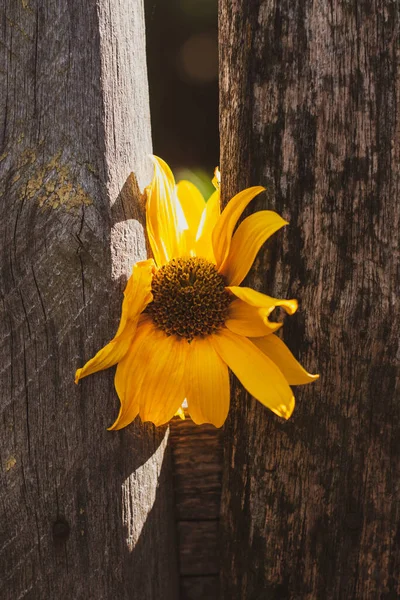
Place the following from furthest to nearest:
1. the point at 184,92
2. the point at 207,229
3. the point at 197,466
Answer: the point at 184,92 → the point at 197,466 → the point at 207,229

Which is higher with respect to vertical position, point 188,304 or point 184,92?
point 184,92

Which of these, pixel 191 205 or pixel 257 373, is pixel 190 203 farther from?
pixel 257 373

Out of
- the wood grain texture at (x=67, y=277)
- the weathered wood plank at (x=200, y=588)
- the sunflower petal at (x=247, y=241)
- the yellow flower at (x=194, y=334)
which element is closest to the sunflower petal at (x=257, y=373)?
the yellow flower at (x=194, y=334)

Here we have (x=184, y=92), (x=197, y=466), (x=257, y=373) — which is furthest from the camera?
(x=184, y=92)

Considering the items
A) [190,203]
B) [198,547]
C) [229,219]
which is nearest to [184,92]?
[190,203]

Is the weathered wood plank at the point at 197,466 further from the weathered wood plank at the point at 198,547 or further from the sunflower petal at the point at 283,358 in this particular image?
the sunflower petal at the point at 283,358

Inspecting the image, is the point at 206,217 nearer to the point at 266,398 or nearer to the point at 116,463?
the point at 266,398

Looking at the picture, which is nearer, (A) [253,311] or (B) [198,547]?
(A) [253,311]
